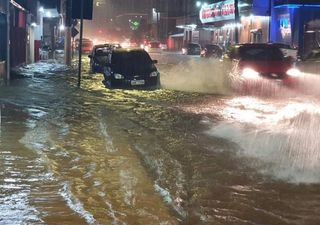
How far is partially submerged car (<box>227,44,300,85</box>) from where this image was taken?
19.3 meters

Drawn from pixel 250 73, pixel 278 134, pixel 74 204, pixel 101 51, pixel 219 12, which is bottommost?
pixel 74 204

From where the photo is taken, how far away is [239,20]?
50.2m

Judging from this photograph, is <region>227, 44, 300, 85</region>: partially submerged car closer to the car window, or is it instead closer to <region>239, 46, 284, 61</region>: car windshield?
<region>239, 46, 284, 61</region>: car windshield

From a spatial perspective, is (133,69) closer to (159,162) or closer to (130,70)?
(130,70)

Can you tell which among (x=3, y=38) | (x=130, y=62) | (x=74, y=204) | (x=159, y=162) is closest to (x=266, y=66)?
(x=130, y=62)

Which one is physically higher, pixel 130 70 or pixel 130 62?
pixel 130 62

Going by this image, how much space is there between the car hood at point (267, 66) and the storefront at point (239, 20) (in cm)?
2494

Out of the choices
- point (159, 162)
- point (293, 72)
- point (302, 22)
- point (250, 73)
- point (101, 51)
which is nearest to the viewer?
point (159, 162)

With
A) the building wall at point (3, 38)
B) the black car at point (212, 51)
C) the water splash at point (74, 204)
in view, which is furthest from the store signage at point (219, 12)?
the water splash at point (74, 204)

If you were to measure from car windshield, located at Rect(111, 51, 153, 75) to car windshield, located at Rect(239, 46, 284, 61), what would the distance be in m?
3.43

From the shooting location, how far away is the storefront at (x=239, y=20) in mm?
44875

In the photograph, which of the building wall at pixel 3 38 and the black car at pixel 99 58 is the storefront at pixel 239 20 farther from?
the building wall at pixel 3 38

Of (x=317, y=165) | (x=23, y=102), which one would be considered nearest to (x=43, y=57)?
(x=23, y=102)

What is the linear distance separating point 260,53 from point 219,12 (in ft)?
122
